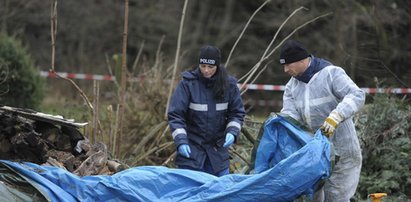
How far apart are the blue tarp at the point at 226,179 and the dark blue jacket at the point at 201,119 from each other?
57 cm

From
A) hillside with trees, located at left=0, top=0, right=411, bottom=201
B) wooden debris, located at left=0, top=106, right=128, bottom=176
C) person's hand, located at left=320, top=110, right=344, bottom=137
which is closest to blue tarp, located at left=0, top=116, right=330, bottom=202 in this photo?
person's hand, located at left=320, top=110, right=344, bottom=137

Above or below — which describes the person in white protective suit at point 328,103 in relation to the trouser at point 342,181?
above

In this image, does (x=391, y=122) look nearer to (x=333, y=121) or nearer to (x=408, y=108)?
(x=408, y=108)

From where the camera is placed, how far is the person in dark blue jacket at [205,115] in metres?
5.98

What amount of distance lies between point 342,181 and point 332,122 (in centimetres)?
62

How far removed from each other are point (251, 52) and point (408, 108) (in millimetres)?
15405

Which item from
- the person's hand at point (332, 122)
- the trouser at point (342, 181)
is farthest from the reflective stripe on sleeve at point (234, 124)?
the person's hand at point (332, 122)

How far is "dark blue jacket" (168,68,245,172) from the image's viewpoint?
237 inches

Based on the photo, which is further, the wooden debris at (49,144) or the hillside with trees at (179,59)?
the hillside with trees at (179,59)

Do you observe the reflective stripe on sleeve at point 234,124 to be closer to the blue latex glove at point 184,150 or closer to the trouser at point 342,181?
the blue latex glove at point 184,150

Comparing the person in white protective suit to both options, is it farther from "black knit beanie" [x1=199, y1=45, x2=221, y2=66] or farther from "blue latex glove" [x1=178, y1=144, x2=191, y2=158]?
"blue latex glove" [x1=178, y1=144, x2=191, y2=158]

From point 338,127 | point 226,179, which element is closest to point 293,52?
point 338,127

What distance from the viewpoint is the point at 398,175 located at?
707cm

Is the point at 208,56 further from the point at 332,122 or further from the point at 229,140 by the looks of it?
the point at 332,122
